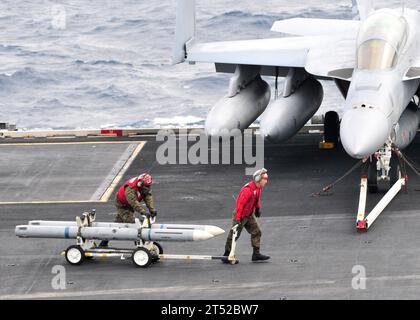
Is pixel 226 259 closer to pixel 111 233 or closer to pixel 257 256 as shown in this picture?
pixel 257 256

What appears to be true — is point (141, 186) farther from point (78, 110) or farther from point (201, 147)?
point (78, 110)

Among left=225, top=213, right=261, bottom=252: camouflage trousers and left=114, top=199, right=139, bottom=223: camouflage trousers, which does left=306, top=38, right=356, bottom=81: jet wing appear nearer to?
left=225, top=213, right=261, bottom=252: camouflage trousers

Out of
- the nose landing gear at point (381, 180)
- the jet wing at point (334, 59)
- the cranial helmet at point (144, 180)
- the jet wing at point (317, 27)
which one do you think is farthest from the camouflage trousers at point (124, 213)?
the jet wing at point (317, 27)

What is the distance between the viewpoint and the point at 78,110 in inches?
2140

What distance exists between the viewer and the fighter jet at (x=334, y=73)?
2617 cm

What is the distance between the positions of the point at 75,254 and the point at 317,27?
15.3 meters

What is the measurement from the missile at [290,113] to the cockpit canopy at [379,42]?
3.76 m

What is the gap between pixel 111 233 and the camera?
21.8 metres

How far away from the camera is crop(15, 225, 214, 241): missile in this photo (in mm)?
21328

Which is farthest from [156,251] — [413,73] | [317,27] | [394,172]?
[317,27]

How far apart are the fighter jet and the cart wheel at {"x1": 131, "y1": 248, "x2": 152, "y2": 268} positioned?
555 centimetres

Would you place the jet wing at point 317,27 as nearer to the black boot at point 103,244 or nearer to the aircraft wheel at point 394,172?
the aircraft wheel at point 394,172

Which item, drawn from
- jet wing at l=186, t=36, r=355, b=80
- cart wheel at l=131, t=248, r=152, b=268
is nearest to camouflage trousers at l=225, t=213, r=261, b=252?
cart wheel at l=131, t=248, r=152, b=268

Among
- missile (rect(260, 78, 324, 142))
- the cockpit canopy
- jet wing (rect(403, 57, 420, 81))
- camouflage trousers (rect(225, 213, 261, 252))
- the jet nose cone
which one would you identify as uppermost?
the cockpit canopy
